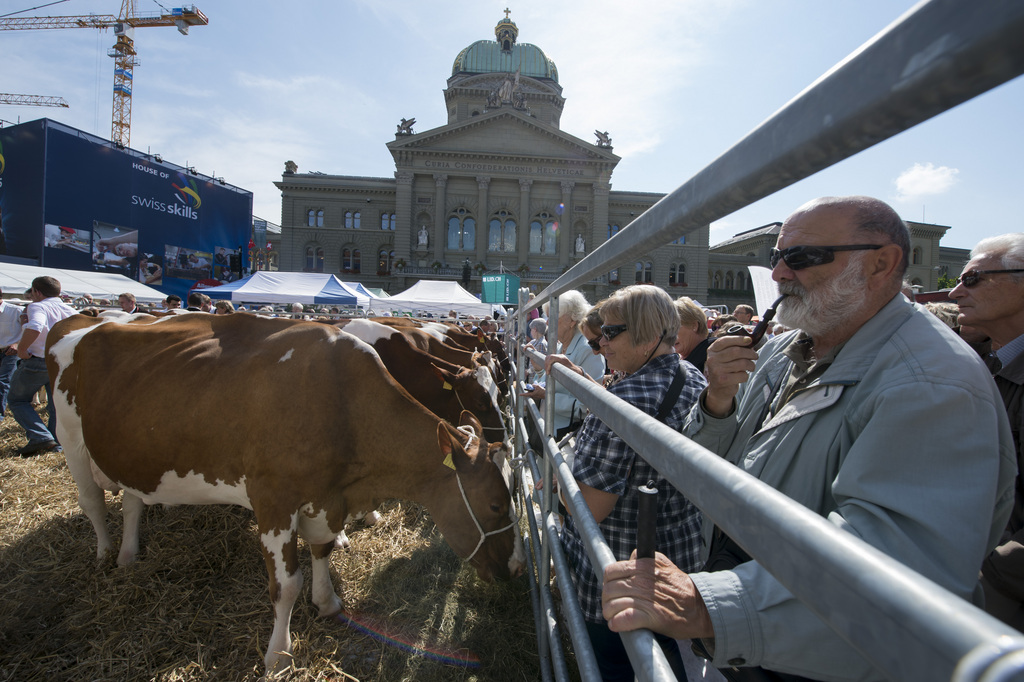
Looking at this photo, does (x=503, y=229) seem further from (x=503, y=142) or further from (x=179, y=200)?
(x=179, y=200)

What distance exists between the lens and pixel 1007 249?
2250mm

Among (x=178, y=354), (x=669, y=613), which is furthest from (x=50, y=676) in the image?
(x=669, y=613)

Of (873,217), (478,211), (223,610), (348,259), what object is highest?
(478,211)

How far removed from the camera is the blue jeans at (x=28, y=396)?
6.49m

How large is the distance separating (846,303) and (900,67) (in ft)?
3.21

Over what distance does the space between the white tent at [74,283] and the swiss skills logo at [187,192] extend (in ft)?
40.1

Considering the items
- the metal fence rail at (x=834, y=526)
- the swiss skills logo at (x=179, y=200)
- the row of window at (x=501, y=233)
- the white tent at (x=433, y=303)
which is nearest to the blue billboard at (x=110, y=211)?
the swiss skills logo at (x=179, y=200)

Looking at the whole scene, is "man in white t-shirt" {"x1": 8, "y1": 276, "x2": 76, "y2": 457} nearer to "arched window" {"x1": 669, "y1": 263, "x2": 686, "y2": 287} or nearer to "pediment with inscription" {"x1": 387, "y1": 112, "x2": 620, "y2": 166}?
"pediment with inscription" {"x1": 387, "y1": 112, "x2": 620, "y2": 166}

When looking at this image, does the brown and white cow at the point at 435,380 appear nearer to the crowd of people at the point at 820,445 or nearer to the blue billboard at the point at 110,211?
the crowd of people at the point at 820,445

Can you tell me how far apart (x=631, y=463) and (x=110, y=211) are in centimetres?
3511

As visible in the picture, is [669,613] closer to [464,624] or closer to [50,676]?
[464,624]

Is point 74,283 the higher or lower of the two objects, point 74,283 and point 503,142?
the lower

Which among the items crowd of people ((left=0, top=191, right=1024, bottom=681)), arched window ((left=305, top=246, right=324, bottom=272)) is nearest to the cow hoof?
crowd of people ((left=0, top=191, right=1024, bottom=681))

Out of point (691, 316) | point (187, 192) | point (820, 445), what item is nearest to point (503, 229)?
point (187, 192)
